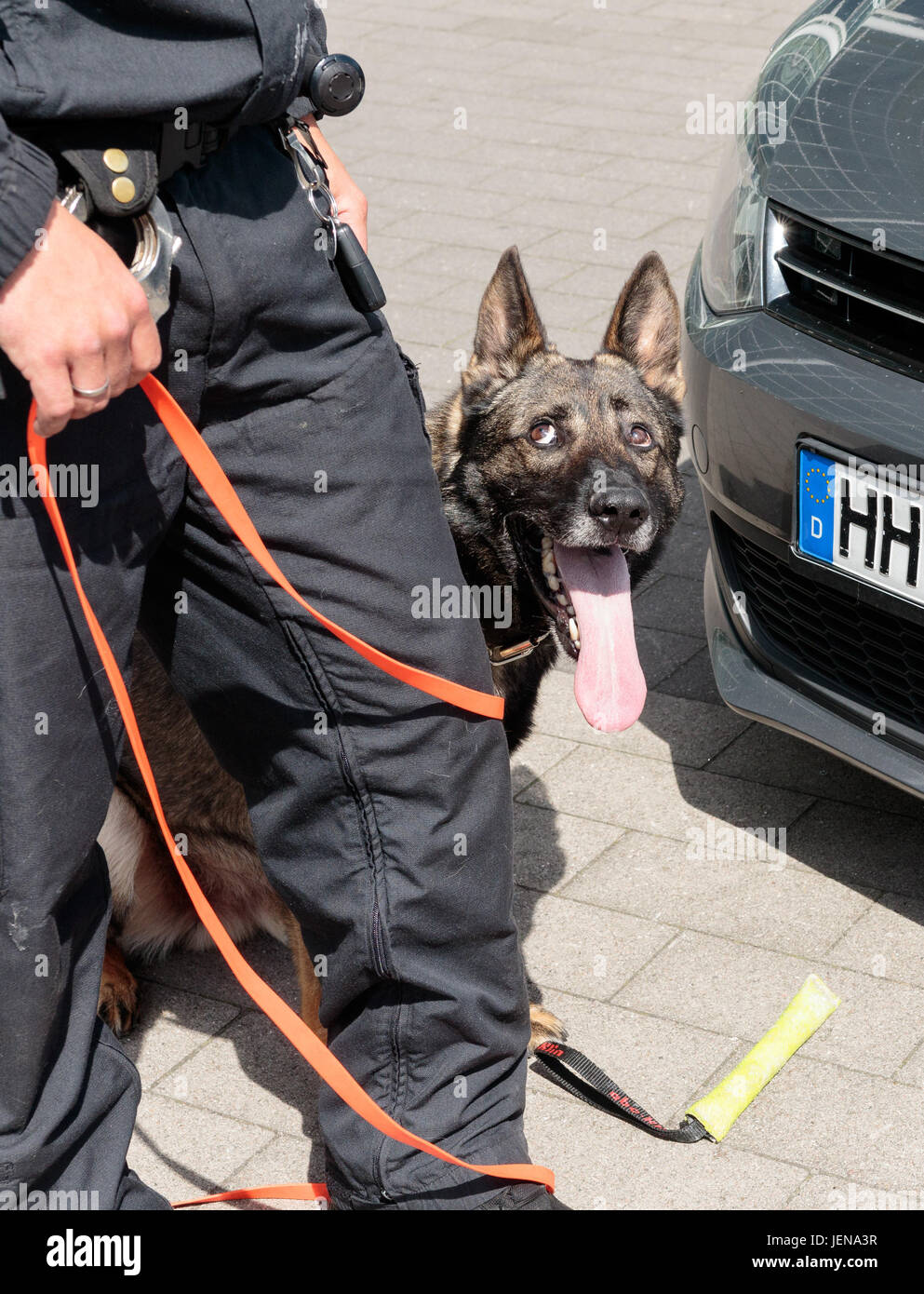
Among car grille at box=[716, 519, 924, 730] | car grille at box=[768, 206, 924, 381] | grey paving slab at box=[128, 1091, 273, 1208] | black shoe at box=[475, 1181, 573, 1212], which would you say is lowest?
grey paving slab at box=[128, 1091, 273, 1208]

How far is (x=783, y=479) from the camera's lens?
3.05m

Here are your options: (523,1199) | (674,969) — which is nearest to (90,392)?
(523,1199)

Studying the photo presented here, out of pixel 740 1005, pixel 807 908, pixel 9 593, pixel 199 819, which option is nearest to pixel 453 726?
pixel 9 593

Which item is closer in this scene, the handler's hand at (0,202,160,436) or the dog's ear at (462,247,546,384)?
the handler's hand at (0,202,160,436)

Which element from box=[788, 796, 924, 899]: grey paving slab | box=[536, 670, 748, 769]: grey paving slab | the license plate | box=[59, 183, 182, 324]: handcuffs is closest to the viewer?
box=[59, 183, 182, 324]: handcuffs

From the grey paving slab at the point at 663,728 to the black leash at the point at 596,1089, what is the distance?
3.70ft

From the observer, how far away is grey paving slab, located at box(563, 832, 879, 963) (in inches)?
126

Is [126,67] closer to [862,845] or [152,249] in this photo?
[152,249]

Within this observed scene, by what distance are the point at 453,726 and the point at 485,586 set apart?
1.00 m

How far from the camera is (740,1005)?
9.80ft

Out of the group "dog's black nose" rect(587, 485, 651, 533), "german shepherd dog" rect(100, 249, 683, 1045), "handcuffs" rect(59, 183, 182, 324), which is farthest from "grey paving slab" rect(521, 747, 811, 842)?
"handcuffs" rect(59, 183, 182, 324)

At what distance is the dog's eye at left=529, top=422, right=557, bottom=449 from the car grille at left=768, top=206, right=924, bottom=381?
1.74ft

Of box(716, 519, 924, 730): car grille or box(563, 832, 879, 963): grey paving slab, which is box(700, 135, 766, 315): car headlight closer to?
box(716, 519, 924, 730): car grille
